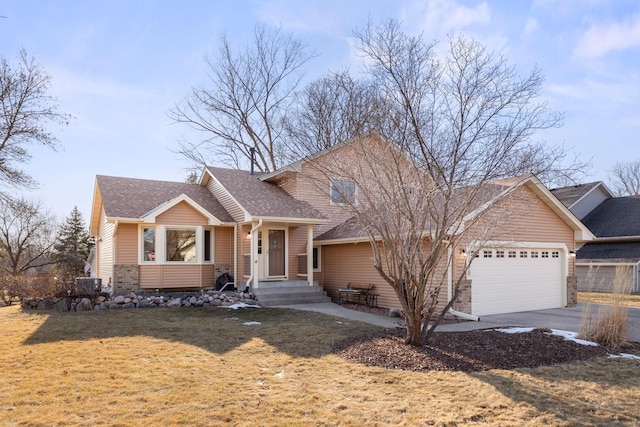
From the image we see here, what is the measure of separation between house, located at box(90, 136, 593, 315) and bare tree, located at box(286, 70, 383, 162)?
1.19m

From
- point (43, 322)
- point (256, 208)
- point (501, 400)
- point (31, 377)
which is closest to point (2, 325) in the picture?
point (43, 322)

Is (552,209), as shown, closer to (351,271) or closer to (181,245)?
(351,271)

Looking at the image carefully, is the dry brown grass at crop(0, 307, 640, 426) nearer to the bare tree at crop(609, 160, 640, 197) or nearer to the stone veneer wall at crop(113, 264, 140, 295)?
the stone veneer wall at crop(113, 264, 140, 295)

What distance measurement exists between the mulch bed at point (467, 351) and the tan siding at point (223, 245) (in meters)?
8.86

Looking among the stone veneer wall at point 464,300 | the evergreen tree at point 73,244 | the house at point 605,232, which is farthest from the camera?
the evergreen tree at point 73,244

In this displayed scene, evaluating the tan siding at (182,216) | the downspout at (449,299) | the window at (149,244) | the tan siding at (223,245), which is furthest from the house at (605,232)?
the window at (149,244)

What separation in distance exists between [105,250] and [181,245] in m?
4.07

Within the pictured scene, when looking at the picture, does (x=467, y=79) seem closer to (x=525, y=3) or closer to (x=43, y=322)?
(x=525, y=3)

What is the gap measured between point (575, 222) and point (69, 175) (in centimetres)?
1988

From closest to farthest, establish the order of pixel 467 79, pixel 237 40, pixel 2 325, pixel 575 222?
pixel 467 79
pixel 2 325
pixel 575 222
pixel 237 40

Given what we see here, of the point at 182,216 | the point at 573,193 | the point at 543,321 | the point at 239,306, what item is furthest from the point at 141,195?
the point at 573,193

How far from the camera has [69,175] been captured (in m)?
20.0

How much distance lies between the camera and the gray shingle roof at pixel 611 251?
22.2 metres

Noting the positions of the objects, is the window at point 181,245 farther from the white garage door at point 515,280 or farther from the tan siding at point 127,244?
the white garage door at point 515,280
